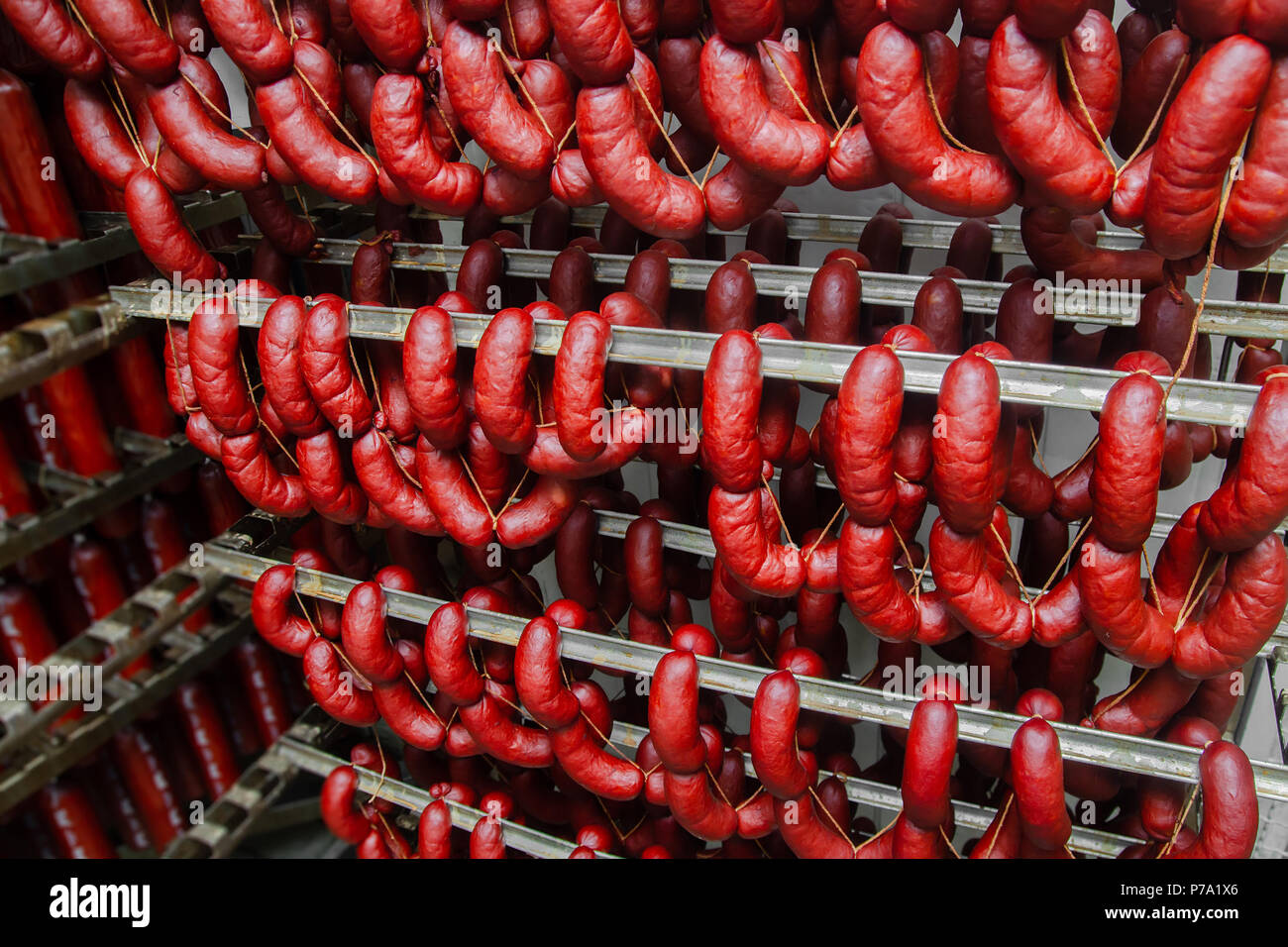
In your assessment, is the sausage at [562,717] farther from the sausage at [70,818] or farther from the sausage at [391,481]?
the sausage at [70,818]

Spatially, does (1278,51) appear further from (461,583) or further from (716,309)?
(461,583)

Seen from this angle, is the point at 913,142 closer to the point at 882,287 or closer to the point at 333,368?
the point at 882,287

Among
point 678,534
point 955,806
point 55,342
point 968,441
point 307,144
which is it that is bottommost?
point 955,806

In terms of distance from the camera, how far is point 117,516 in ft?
10.8

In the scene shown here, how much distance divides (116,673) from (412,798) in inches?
43.3

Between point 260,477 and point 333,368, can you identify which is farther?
point 260,477

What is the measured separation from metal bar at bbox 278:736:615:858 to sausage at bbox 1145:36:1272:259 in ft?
7.23

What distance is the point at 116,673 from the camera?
317 cm

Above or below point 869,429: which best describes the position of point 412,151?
above

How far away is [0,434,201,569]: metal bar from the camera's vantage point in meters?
2.93

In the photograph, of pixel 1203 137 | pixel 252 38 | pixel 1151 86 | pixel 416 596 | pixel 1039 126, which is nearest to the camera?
pixel 1203 137

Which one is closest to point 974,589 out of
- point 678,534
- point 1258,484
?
point 1258,484
